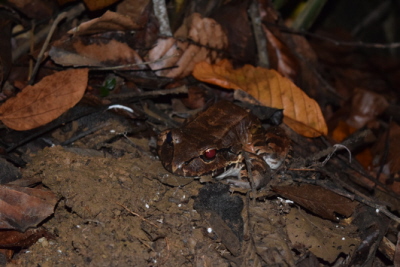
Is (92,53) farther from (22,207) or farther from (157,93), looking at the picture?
(22,207)

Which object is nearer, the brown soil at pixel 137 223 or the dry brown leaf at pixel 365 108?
the brown soil at pixel 137 223

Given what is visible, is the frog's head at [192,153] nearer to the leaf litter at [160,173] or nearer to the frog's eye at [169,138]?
the frog's eye at [169,138]

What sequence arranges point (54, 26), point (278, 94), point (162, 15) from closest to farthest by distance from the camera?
point (54, 26) < point (162, 15) < point (278, 94)

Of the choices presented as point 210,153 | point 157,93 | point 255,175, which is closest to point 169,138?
point 210,153

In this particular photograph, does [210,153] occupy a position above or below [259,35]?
below

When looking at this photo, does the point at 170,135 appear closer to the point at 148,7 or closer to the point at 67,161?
the point at 67,161

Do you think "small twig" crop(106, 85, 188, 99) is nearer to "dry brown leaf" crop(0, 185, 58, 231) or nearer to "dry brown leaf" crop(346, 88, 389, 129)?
"dry brown leaf" crop(0, 185, 58, 231)

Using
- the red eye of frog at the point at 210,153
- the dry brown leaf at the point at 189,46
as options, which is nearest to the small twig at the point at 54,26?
the dry brown leaf at the point at 189,46
